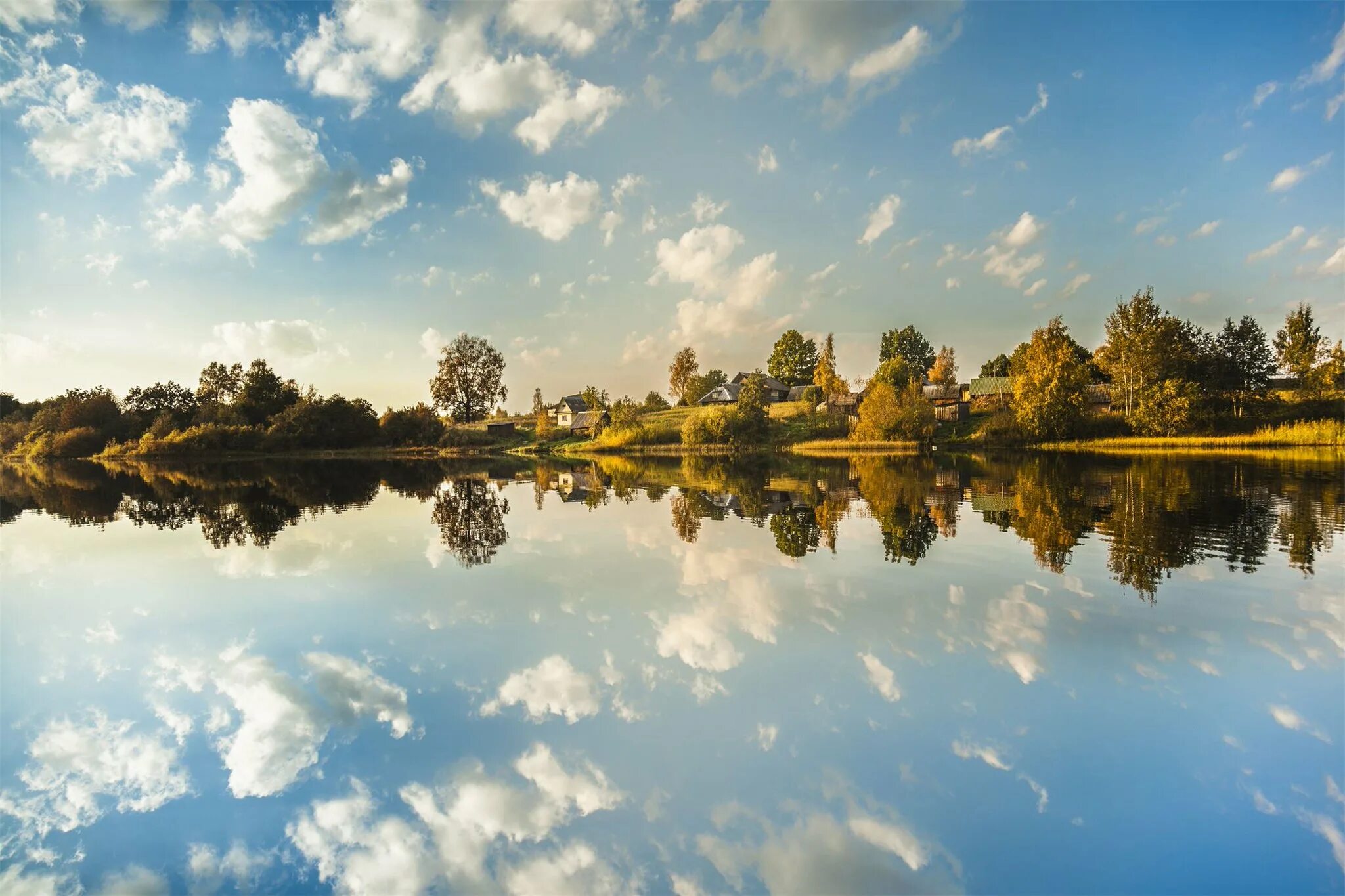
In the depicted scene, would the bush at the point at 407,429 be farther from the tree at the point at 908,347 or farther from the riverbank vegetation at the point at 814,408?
the tree at the point at 908,347

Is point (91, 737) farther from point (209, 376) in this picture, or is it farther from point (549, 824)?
point (209, 376)

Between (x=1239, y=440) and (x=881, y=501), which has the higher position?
(x=1239, y=440)

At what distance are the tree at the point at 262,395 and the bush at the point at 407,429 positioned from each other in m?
13.6

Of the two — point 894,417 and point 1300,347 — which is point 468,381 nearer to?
point 894,417

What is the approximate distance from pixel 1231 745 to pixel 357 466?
6469cm

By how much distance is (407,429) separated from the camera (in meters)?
97.6

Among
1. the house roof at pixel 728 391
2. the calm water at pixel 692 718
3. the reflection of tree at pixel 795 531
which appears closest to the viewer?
the calm water at pixel 692 718

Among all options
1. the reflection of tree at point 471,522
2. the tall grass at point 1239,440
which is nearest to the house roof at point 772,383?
the tall grass at point 1239,440

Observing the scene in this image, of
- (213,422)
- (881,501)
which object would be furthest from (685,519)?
(213,422)

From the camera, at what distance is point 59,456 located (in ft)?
296

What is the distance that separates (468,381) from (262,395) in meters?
30.2

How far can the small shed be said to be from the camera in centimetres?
9012

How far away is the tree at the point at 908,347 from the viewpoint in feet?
411

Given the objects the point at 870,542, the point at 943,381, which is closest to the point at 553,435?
the point at 943,381
